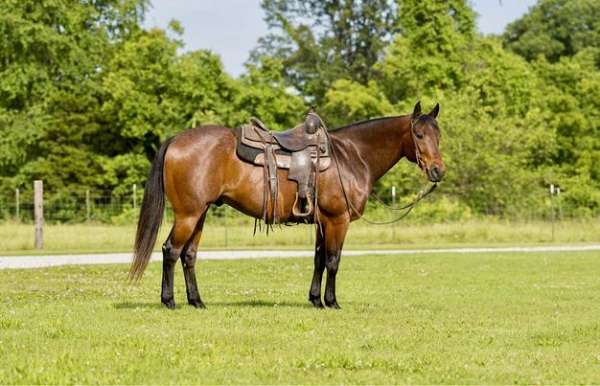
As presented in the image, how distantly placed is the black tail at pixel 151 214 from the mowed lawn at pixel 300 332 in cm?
75

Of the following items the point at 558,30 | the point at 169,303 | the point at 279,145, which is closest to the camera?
the point at 169,303

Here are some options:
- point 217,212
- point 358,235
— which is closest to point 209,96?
point 217,212

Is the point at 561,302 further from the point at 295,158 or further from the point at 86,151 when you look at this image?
the point at 86,151

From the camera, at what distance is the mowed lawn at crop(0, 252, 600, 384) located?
8.82m

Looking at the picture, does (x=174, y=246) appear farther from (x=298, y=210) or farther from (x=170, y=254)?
(x=298, y=210)

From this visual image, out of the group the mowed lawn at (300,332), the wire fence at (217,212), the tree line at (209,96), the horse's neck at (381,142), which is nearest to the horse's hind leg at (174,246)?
the mowed lawn at (300,332)

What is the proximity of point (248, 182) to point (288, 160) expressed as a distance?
0.61 m

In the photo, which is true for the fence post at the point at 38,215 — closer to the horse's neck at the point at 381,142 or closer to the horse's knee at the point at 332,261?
the horse's neck at the point at 381,142

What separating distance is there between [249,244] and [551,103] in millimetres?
29664

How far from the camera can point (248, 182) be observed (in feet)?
43.9

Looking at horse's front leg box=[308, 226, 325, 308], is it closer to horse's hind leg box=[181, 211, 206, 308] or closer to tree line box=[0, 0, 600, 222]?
horse's hind leg box=[181, 211, 206, 308]

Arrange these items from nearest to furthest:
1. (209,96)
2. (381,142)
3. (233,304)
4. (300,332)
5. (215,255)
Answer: (300,332)
(381,142)
(233,304)
(215,255)
(209,96)

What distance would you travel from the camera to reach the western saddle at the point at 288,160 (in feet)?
44.0

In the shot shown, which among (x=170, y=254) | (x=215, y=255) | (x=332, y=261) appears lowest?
(x=215, y=255)
